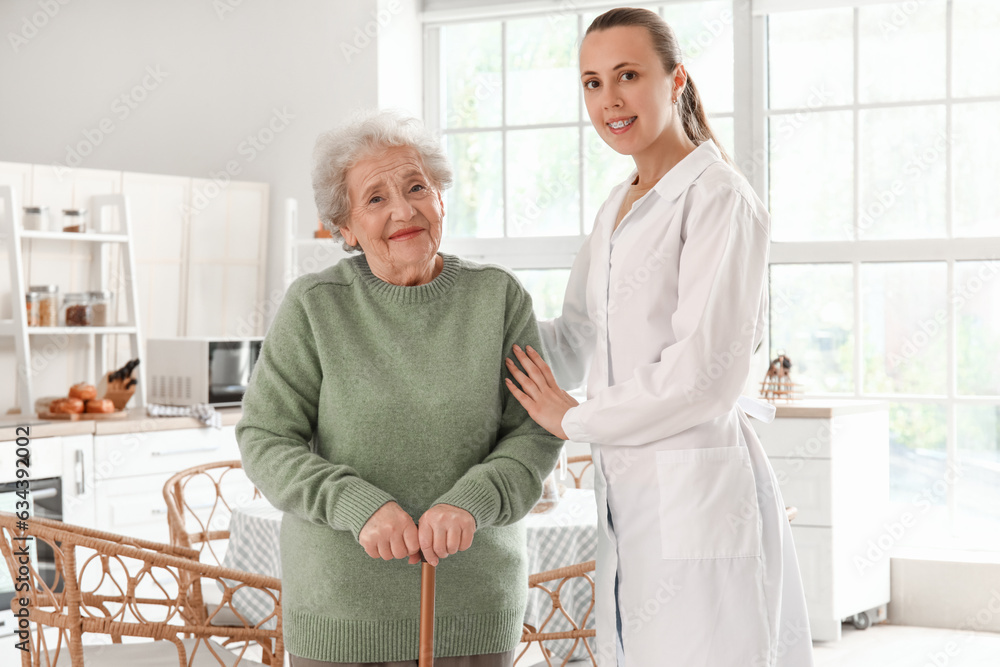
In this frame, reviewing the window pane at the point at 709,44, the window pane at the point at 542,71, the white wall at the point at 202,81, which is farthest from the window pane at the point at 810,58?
the white wall at the point at 202,81

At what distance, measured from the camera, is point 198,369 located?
13.0 ft

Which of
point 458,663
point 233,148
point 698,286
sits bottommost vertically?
point 458,663

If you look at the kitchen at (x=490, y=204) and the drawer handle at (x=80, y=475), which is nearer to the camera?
the drawer handle at (x=80, y=475)

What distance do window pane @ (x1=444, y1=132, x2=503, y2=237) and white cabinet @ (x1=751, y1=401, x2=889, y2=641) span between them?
164 cm

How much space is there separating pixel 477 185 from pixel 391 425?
3340mm

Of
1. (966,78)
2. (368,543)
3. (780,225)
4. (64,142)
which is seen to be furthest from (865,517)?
(64,142)

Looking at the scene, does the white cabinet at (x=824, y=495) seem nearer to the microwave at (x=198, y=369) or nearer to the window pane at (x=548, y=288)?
the window pane at (x=548, y=288)

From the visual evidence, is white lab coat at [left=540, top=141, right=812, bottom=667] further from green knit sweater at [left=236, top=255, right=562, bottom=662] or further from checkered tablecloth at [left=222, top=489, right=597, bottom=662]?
checkered tablecloth at [left=222, top=489, right=597, bottom=662]

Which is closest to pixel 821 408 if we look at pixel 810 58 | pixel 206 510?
pixel 810 58

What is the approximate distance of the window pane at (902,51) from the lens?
395 cm

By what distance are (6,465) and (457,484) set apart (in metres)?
2.51

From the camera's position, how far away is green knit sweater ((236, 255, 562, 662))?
53.3 inches

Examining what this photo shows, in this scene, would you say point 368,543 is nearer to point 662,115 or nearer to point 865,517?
point 662,115

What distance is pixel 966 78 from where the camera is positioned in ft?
12.9
